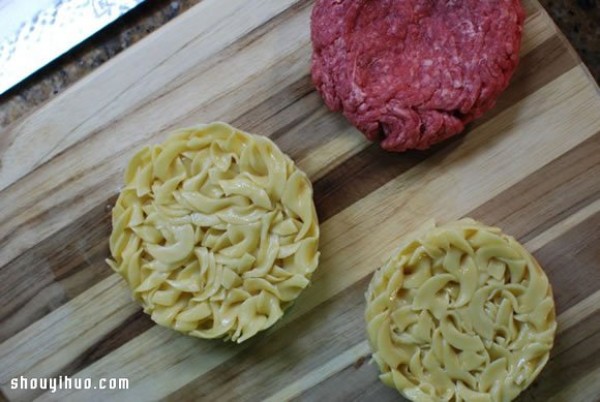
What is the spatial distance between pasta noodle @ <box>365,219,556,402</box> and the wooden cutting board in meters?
0.16

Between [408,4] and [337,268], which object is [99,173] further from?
[408,4]

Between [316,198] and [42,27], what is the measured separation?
3.83 ft

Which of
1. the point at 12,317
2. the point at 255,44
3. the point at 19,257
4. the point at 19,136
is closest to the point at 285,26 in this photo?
the point at 255,44

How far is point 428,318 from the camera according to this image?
7.92 ft

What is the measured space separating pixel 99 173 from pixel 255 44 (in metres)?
0.74

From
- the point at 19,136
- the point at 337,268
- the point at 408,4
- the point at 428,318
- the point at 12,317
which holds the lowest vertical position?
the point at 428,318

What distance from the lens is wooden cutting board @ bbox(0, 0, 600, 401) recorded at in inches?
98.7

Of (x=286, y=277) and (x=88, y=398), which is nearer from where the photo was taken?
(x=286, y=277)

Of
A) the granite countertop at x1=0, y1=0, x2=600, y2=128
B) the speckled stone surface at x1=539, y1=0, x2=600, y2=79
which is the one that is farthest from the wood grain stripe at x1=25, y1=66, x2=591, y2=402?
the granite countertop at x1=0, y1=0, x2=600, y2=128

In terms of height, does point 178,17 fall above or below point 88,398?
above

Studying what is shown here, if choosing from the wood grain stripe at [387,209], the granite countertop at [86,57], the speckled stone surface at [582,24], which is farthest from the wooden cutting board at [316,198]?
the speckled stone surface at [582,24]

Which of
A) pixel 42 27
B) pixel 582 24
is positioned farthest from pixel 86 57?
pixel 582 24

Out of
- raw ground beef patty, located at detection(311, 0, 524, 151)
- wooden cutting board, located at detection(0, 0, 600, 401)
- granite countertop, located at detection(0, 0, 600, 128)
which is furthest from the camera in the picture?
granite countertop, located at detection(0, 0, 600, 128)

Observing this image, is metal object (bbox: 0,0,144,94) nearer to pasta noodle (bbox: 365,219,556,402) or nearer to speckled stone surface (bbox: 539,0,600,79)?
pasta noodle (bbox: 365,219,556,402)
